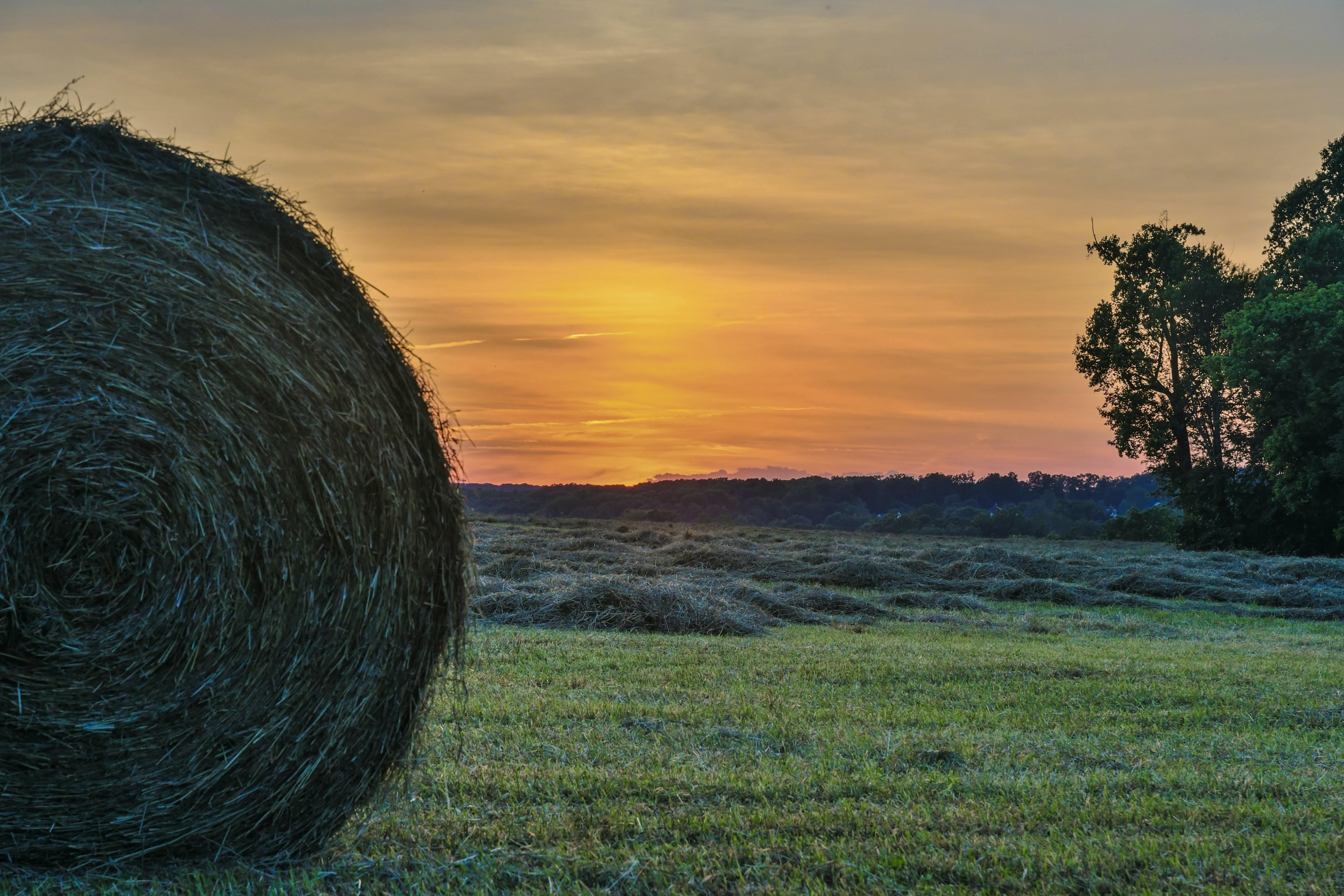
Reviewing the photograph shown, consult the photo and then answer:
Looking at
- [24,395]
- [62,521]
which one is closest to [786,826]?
[62,521]

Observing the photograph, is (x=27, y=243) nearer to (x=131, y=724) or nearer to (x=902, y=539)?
(x=131, y=724)

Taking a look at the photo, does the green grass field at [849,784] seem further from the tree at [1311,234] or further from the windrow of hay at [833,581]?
the tree at [1311,234]

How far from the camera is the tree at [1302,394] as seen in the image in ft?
96.1

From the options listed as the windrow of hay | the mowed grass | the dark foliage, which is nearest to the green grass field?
the mowed grass

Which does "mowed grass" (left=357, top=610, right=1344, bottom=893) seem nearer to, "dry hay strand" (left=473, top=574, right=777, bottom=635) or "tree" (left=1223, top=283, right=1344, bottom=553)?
"dry hay strand" (left=473, top=574, right=777, bottom=635)

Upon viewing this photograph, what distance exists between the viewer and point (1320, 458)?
97.3 feet

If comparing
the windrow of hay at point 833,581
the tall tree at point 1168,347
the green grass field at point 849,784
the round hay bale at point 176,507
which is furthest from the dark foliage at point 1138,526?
the round hay bale at point 176,507

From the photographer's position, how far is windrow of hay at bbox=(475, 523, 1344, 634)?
14672mm

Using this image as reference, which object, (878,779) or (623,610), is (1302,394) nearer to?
(623,610)

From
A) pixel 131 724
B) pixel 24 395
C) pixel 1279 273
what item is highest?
pixel 1279 273

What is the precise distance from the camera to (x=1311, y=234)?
118 feet

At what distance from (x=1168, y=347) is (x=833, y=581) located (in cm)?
2425

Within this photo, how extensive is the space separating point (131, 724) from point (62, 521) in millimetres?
914

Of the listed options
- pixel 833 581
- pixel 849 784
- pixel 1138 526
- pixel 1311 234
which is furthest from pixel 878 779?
pixel 1138 526
